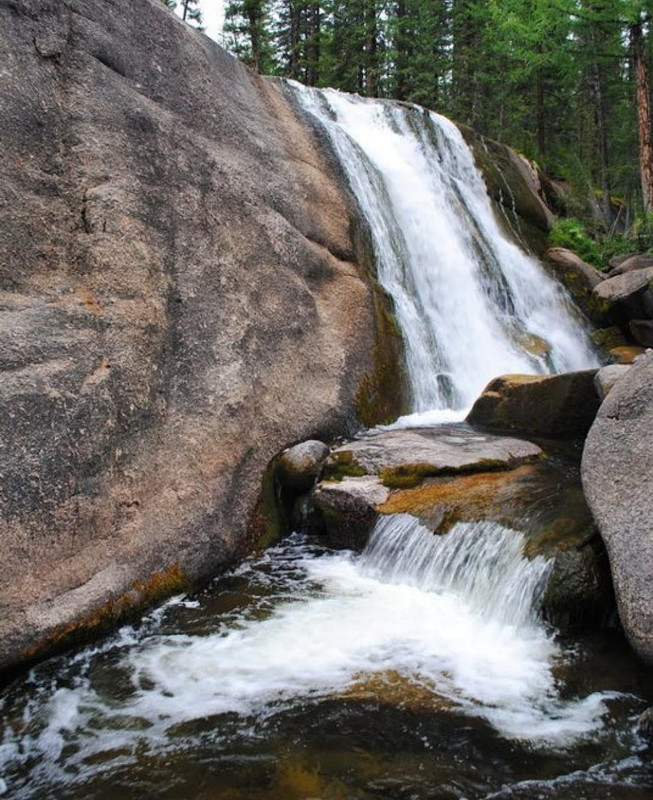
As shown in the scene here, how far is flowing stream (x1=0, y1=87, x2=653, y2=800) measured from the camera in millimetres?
4086

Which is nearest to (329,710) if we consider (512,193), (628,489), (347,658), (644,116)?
(347,658)

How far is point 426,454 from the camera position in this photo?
8.34 m

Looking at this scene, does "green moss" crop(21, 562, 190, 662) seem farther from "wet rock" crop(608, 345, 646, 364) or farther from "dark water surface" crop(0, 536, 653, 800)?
"wet rock" crop(608, 345, 646, 364)

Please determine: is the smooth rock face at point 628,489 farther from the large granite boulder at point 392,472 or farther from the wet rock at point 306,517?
the wet rock at point 306,517

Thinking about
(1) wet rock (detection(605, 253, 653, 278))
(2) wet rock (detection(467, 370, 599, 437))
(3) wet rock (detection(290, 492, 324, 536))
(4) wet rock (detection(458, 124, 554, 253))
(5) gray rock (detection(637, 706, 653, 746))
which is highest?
(4) wet rock (detection(458, 124, 554, 253))

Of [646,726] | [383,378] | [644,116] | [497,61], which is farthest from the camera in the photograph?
[497,61]

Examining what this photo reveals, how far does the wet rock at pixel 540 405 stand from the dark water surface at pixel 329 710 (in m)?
4.55

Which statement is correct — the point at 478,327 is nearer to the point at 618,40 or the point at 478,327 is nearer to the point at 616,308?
the point at 616,308

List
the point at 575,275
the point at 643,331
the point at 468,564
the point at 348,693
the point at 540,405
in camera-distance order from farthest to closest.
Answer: the point at 575,275 < the point at 643,331 < the point at 540,405 < the point at 468,564 < the point at 348,693

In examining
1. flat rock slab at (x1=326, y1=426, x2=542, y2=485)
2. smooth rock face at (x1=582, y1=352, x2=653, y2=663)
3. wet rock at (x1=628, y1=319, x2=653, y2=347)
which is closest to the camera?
smooth rock face at (x1=582, y1=352, x2=653, y2=663)

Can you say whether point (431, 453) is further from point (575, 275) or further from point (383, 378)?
point (575, 275)

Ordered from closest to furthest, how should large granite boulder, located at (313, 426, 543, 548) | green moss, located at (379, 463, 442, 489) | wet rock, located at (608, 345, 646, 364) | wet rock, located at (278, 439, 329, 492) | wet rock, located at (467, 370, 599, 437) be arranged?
large granite boulder, located at (313, 426, 543, 548) < green moss, located at (379, 463, 442, 489) < wet rock, located at (278, 439, 329, 492) < wet rock, located at (467, 370, 599, 437) < wet rock, located at (608, 345, 646, 364)

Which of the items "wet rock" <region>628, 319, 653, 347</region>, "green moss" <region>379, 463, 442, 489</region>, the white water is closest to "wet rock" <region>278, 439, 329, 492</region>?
"green moss" <region>379, 463, 442, 489</region>

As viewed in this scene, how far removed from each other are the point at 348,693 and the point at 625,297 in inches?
518
